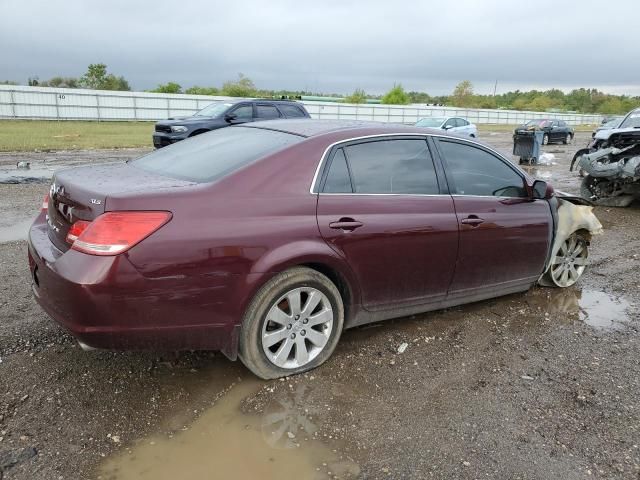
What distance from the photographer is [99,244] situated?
282 cm

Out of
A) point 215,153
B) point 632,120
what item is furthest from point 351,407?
point 632,120

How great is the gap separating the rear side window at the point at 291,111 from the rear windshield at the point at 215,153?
38.9 ft

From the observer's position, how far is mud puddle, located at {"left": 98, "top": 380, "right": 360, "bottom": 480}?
2.65 meters

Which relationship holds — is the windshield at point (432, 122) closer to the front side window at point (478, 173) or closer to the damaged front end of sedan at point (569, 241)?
the damaged front end of sedan at point (569, 241)

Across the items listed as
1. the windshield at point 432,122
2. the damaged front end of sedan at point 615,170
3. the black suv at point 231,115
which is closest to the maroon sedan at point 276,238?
the damaged front end of sedan at point 615,170

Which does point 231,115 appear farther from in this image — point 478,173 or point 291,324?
point 291,324

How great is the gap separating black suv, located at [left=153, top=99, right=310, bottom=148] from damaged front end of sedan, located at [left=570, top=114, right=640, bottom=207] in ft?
25.5

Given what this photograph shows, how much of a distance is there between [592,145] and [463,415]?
38.1 ft

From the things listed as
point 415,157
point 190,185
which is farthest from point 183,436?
point 415,157

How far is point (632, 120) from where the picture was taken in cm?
1207

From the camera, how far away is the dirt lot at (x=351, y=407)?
2738mm

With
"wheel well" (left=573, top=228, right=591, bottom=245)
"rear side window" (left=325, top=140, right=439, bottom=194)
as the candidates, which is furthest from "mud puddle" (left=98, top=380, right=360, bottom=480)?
"wheel well" (left=573, top=228, right=591, bottom=245)

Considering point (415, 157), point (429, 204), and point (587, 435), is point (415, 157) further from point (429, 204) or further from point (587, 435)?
point (587, 435)

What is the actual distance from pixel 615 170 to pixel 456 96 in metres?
91.4
